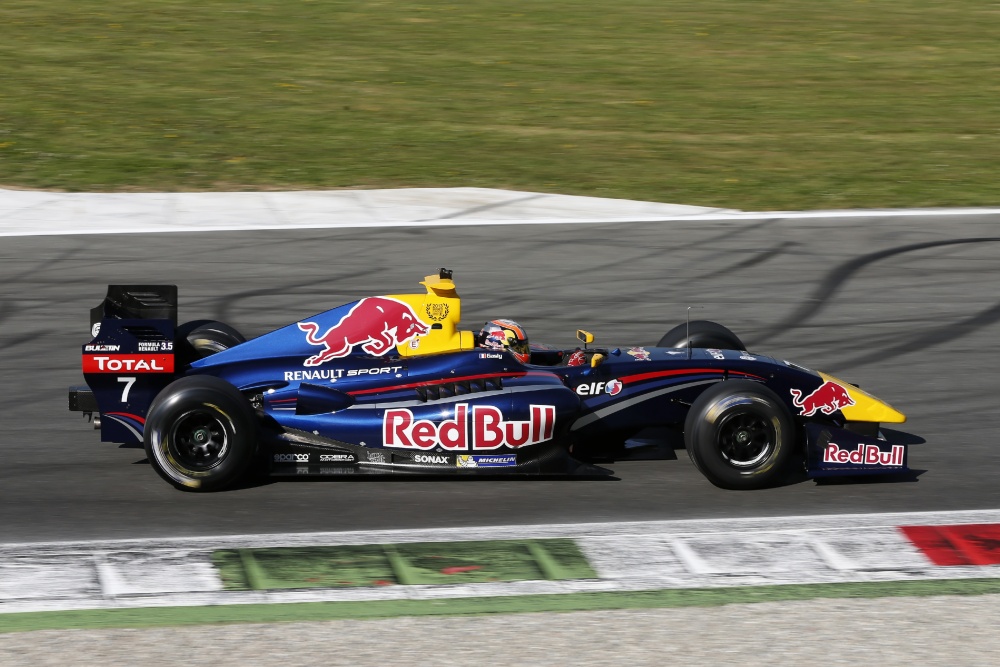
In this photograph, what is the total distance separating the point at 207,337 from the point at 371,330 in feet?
5.10

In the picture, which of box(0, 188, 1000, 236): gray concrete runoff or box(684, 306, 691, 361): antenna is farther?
box(0, 188, 1000, 236): gray concrete runoff

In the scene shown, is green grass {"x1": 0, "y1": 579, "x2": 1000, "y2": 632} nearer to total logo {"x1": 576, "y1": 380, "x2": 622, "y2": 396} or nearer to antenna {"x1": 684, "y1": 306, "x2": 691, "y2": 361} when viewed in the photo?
total logo {"x1": 576, "y1": 380, "x2": 622, "y2": 396}

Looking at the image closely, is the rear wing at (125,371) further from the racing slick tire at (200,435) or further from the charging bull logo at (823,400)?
the charging bull logo at (823,400)

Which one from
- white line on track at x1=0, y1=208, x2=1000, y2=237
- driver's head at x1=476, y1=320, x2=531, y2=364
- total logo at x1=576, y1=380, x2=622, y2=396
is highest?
white line on track at x1=0, y1=208, x2=1000, y2=237

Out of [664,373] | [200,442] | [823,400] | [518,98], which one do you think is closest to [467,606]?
[200,442]

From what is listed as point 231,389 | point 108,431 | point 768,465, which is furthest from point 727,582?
point 108,431

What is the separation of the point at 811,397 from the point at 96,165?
46.2ft

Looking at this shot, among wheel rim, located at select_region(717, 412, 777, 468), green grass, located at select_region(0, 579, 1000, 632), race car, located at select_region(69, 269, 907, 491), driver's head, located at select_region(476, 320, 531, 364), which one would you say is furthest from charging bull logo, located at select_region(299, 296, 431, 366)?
green grass, located at select_region(0, 579, 1000, 632)

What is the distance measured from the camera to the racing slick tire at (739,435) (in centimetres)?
873

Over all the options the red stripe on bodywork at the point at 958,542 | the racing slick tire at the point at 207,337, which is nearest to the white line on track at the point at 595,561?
the red stripe on bodywork at the point at 958,542

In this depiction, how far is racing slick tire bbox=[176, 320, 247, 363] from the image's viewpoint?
33.9 ft

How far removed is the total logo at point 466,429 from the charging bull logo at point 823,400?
5.63ft

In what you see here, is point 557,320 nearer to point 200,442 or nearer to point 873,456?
point 873,456

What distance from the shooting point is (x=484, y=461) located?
8922 millimetres
